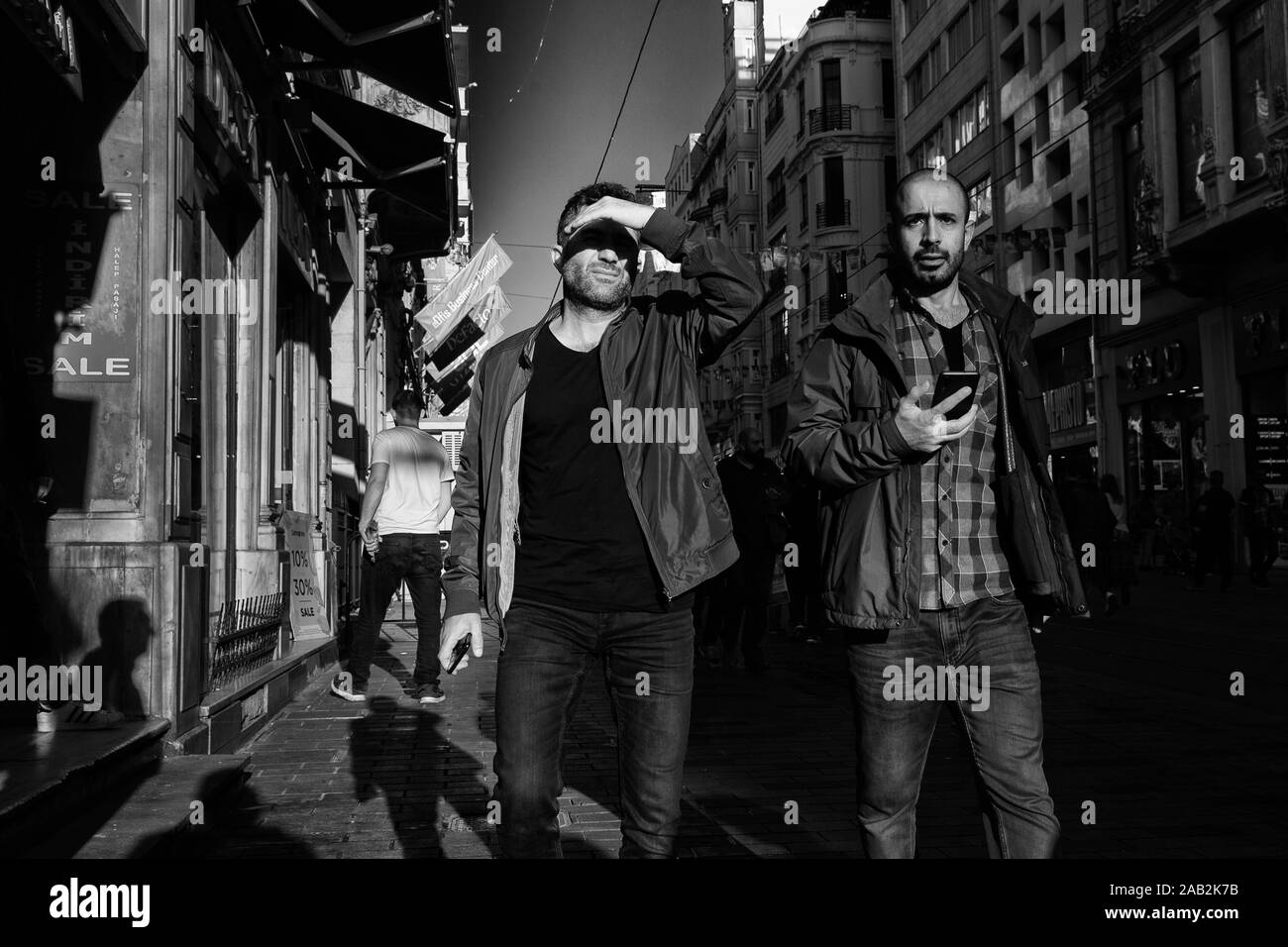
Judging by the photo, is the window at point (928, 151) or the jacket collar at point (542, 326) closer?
the jacket collar at point (542, 326)

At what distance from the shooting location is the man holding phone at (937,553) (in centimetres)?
292

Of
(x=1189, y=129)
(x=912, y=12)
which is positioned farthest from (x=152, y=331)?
(x=912, y=12)

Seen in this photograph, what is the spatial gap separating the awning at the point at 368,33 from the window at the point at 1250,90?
15.3 meters

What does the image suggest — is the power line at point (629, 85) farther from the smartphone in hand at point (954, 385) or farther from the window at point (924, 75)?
the window at point (924, 75)

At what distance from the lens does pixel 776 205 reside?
181ft

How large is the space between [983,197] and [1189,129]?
11.4m

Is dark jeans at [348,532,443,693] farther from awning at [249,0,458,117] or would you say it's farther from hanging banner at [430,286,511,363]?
hanging banner at [430,286,511,363]

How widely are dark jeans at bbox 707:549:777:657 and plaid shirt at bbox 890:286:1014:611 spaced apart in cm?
654

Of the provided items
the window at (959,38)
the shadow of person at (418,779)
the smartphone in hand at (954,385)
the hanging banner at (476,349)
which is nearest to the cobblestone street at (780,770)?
the shadow of person at (418,779)

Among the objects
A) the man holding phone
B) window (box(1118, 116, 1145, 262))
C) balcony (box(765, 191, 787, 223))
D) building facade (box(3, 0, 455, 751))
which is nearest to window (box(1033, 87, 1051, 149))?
window (box(1118, 116, 1145, 262))

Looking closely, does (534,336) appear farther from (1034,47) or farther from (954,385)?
(1034,47)

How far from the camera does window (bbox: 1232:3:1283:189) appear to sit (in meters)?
20.0

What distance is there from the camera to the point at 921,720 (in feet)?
9.77
